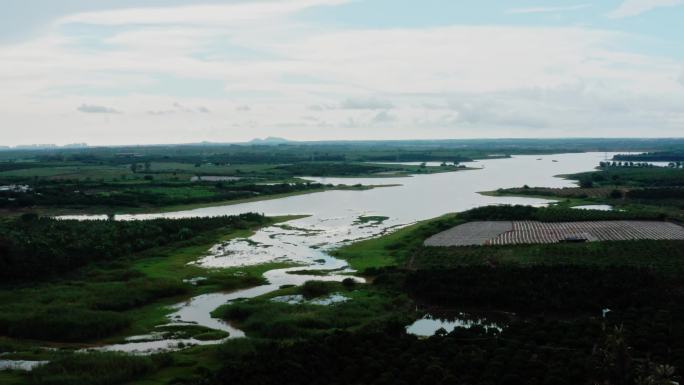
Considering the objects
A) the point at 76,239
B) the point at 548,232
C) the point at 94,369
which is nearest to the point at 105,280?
the point at 76,239

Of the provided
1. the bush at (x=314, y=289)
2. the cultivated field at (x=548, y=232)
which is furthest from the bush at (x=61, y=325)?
the cultivated field at (x=548, y=232)

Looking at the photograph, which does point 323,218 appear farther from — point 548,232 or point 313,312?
point 313,312

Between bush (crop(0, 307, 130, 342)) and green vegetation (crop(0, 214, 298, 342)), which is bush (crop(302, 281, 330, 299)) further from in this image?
bush (crop(0, 307, 130, 342))

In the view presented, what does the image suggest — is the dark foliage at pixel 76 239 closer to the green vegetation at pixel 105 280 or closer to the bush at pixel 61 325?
the green vegetation at pixel 105 280

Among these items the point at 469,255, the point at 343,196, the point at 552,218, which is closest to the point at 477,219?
the point at 552,218

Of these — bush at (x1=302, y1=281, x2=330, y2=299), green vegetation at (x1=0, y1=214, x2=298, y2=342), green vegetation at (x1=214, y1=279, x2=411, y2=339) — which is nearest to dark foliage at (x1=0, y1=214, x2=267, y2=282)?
green vegetation at (x1=0, y1=214, x2=298, y2=342)

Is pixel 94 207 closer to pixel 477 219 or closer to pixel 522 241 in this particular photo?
pixel 477 219
